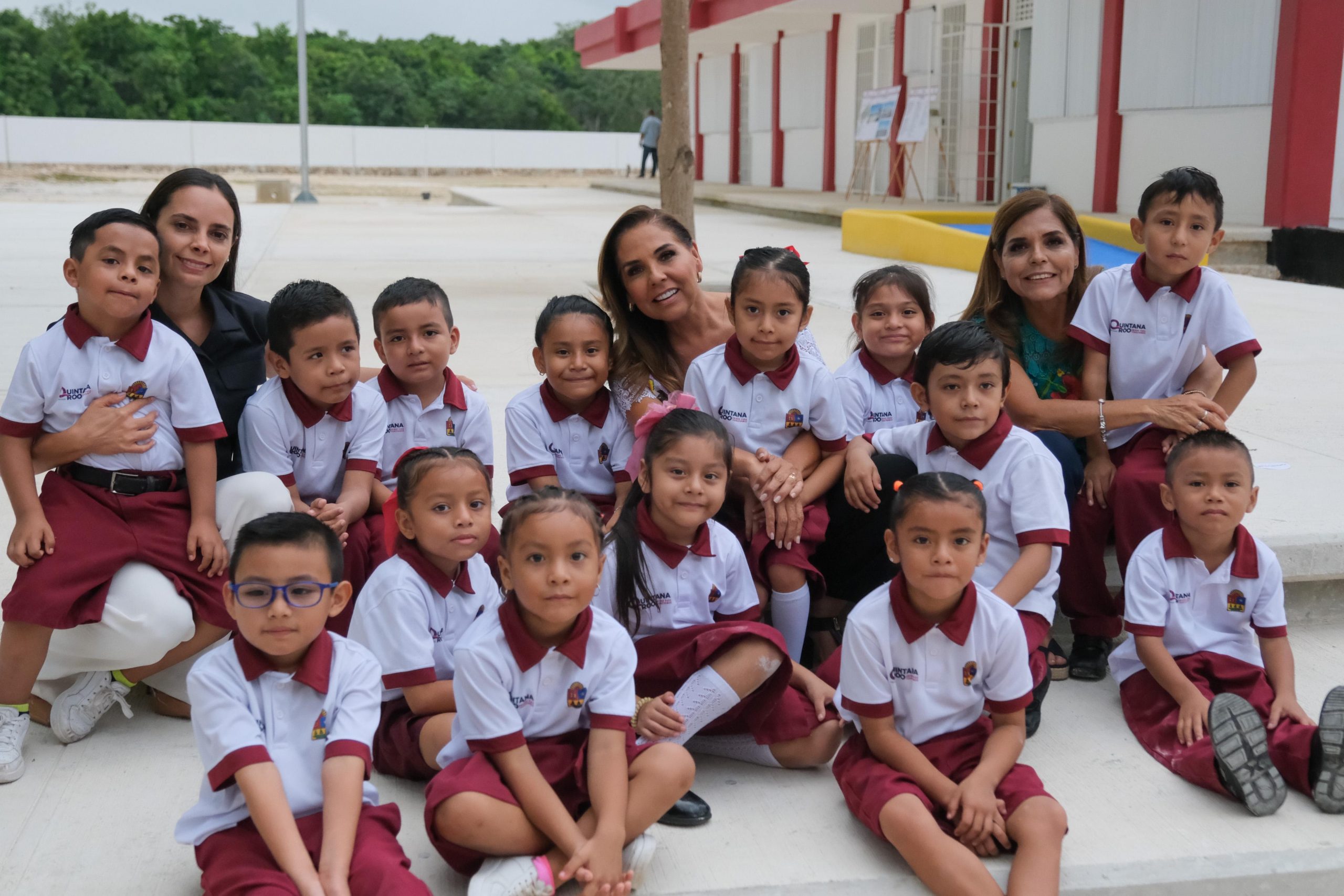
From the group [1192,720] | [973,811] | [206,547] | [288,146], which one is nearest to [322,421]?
[206,547]

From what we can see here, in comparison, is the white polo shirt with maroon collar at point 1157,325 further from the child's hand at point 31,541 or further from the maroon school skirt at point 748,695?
the child's hand at point 31,541

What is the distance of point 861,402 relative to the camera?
10.9 ft

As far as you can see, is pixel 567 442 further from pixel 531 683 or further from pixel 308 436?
pixel 531 683

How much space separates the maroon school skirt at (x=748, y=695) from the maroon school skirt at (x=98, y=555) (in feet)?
2.93

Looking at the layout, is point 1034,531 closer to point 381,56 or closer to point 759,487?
point 759,487

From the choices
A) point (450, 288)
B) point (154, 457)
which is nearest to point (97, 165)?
point (450, 288)

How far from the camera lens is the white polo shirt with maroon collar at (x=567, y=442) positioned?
311cm

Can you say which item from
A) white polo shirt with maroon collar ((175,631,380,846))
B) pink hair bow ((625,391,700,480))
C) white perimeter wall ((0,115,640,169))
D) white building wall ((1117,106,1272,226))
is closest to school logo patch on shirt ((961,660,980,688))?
pink hair bow ((625,391,700,480))

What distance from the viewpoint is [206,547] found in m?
2.73

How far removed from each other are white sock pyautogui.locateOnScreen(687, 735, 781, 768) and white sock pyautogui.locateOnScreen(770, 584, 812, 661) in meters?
0.28

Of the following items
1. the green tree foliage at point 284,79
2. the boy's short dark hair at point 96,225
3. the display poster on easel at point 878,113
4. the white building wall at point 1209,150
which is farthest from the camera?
the green tree foliage at point 284,79

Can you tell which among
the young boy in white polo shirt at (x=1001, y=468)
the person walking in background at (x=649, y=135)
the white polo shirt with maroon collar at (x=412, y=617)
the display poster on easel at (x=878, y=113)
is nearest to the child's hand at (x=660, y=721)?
the white polo shirt with maroon collar at (x=412, y=617)

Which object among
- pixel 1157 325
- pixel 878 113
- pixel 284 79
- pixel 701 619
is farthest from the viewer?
pixel 284 79

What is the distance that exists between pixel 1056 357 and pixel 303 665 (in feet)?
7.27
